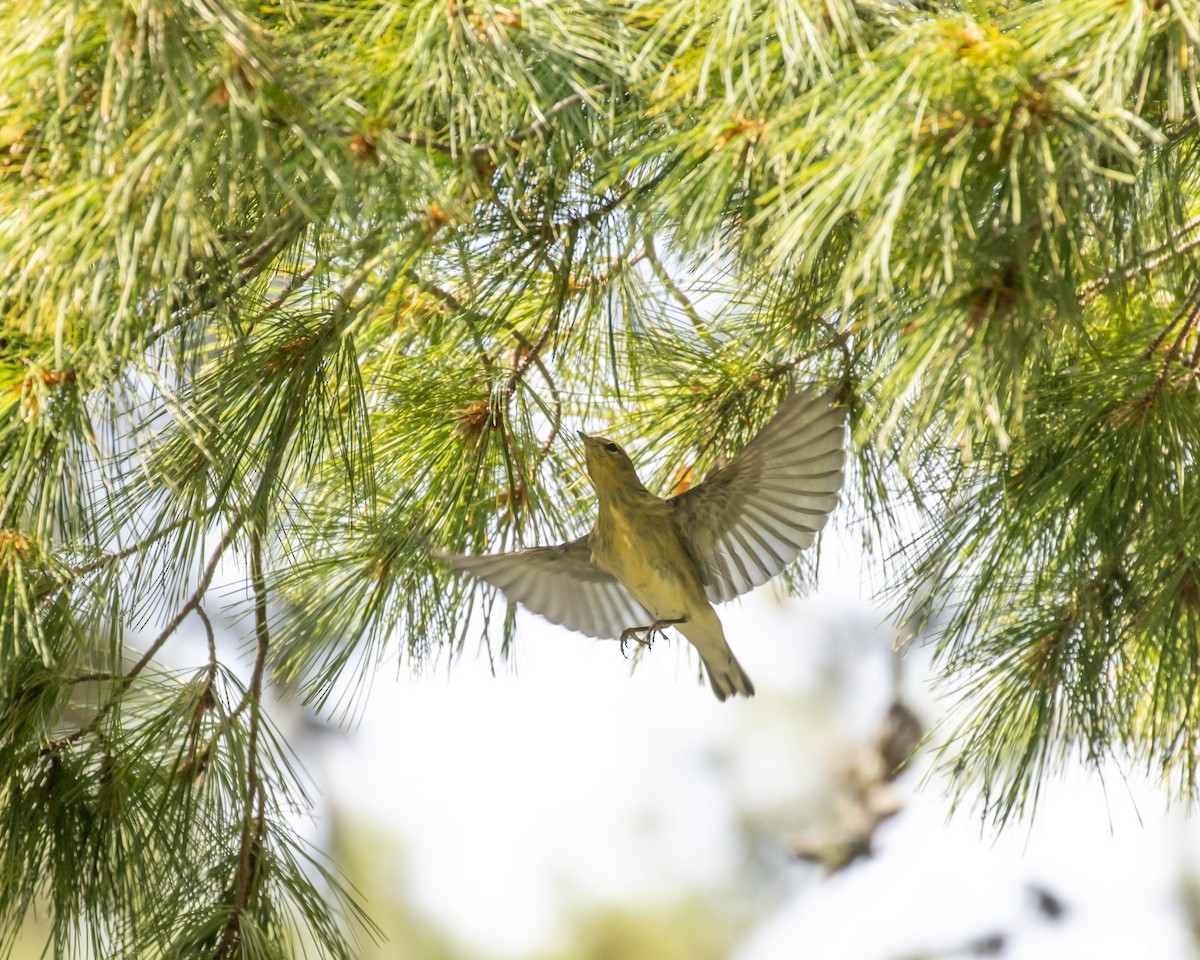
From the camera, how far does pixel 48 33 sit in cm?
82

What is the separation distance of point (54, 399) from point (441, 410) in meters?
0.58

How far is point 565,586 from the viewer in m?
1.78

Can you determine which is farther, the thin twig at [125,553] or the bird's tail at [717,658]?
the bird's tail at [717,658]

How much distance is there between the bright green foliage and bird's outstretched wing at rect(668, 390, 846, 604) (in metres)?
0.09

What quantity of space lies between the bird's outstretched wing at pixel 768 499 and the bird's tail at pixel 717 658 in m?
0.05

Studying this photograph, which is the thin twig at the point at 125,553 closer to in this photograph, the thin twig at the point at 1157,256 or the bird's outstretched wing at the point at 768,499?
the bird's outstretched wing at the point at 768,499

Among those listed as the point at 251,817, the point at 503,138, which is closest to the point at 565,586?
the point at 251,817

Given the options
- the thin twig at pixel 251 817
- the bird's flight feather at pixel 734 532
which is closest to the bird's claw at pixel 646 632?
the bird's flight feather at pixel 734 532

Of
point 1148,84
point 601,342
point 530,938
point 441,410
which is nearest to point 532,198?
point 441,410

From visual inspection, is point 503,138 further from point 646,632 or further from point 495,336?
point 646,632

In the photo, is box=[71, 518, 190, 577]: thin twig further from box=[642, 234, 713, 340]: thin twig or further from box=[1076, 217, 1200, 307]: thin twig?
box=[1076, 217, 1200, 307]: thin twig

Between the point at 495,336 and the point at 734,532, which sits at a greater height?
the point at 495,336

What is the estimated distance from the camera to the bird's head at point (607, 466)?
1.61 meters

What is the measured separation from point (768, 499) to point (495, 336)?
1.29ft
